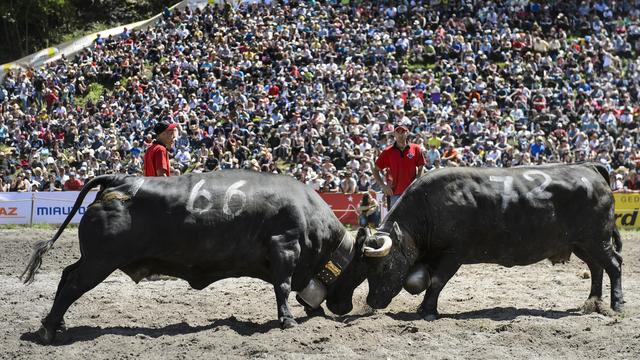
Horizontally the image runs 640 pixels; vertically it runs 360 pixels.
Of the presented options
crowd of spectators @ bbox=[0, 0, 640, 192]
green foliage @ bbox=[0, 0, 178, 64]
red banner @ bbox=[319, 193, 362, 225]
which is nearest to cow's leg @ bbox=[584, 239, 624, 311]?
red banner @ bbox=[319, 193, 362, 225]

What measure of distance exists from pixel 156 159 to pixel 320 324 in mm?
3024

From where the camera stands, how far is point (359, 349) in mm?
8164

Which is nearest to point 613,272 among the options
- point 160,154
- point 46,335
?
point 160,154

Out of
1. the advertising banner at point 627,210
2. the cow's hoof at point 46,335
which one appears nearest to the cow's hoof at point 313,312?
the cow's hoof at point 46,335

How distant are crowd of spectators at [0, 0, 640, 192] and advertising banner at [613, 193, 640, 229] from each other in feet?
4.01

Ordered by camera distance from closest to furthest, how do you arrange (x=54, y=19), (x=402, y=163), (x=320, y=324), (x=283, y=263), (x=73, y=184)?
1. (x=320, y=324)
2. (x=283, y=263)
3. (x=402, y=163)
4. (x=73, y=184)
5. (x=54, y=19)

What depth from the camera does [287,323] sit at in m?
9.19

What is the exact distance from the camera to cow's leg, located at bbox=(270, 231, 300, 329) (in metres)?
9.33

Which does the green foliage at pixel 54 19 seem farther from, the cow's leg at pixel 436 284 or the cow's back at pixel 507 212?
the cow's leg at pixel 436 284

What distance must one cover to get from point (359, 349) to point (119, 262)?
2608mm

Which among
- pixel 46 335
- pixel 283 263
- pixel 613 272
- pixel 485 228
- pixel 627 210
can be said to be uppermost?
pixel 485 228

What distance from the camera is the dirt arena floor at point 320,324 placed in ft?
27.0

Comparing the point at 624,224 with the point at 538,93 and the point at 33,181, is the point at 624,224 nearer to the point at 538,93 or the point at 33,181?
the point at 538,93

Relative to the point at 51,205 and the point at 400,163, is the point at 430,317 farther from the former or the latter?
the point at 51,205
